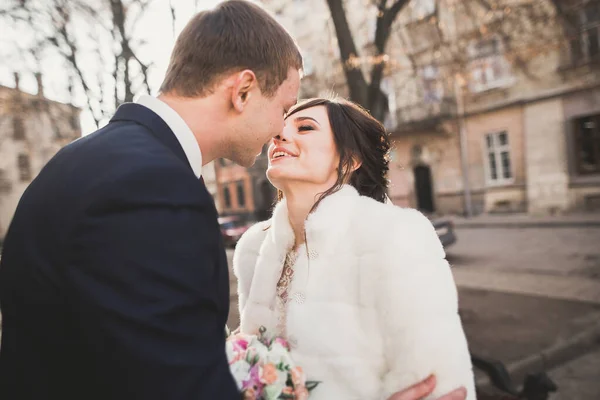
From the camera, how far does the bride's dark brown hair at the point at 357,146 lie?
7.41 feet

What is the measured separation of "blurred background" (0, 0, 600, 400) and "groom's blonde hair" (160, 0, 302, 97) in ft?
2.55

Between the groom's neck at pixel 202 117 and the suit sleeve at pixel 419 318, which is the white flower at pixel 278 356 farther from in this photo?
the groom's neck at pixel 202 117

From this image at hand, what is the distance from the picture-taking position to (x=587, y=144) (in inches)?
647

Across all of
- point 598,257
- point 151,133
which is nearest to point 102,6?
point 151,133

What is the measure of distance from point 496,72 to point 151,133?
20.7 metres

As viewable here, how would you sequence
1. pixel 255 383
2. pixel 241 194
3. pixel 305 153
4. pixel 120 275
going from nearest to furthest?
pixel 120 275 < pixel 255 383 < pixel 305 153 < pixel 241 194

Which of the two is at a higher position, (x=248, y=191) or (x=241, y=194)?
(x=248, y=191)

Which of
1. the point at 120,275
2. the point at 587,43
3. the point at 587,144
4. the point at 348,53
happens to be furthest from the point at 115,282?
the point at 587,144

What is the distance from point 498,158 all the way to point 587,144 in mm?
3521

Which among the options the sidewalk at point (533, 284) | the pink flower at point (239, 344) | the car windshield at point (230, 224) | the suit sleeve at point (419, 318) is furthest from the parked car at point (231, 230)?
the suit sleeve at point (419, 318)

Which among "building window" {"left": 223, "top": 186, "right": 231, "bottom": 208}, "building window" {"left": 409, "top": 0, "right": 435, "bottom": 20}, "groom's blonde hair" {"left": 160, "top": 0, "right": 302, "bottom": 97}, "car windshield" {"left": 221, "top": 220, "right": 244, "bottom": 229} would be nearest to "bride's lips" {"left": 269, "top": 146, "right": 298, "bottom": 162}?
"groom's blonde hair" {"left": 160, "top": 0, "right": 302, "bottom": 97}

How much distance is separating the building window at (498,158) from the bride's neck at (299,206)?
1896 cm

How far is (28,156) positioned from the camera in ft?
110

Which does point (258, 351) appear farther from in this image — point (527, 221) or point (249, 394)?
point (527, 221)
